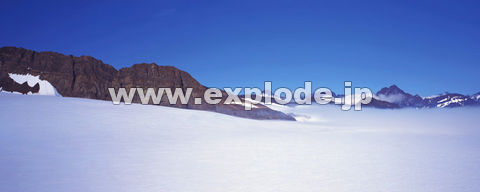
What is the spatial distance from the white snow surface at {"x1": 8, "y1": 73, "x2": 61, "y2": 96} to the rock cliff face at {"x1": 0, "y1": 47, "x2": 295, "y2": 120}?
0.68 m

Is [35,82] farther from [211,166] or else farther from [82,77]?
[211,166]

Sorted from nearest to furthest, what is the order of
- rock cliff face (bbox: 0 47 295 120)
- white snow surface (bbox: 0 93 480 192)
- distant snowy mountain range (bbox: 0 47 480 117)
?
white snow surface (bbox: 0 93 480 192), distant snowy mountain range (bbox: 0 47 480 117), rock cliff face (bbox: 0 47 295 120)

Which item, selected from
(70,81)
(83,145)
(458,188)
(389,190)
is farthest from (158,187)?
(70,81)

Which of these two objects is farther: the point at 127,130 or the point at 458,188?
the point at 127,130

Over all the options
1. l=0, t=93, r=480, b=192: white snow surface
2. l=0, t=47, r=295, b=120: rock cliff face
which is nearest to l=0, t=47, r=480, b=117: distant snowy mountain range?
l=0, t=47, r=295, b=120: rock cliff face

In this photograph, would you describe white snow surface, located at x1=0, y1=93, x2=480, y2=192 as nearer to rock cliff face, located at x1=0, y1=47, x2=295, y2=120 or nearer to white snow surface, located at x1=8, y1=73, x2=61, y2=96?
rock cliff face, located at x1=0, y1=47, x2=295, y2=120

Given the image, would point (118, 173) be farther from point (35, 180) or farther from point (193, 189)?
point (193, 189)

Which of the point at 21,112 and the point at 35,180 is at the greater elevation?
the point at 21,112

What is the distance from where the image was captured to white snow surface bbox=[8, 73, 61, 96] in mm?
40125

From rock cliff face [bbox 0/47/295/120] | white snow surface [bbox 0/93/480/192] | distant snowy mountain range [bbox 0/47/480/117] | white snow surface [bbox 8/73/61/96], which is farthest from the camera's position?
rock cliff face [bbox 0/47/295/120]

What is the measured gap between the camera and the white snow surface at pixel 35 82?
40125mm

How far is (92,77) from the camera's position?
173 ft

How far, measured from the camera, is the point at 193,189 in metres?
5.12

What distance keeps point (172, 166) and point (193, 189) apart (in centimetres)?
174
